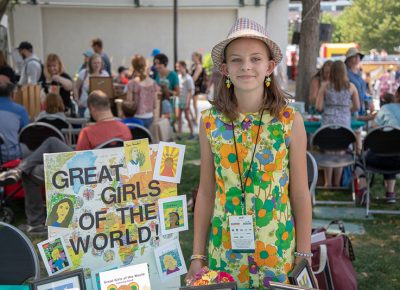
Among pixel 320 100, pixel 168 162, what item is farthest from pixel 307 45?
pixel 168 162

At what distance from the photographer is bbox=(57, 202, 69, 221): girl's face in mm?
2184

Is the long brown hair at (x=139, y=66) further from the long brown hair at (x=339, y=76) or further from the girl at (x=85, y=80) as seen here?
the long brown hair at (x=339, y=76)

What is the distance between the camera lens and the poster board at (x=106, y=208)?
2197 millimetres

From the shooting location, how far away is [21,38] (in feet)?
61.1

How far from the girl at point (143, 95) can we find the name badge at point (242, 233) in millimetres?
6172

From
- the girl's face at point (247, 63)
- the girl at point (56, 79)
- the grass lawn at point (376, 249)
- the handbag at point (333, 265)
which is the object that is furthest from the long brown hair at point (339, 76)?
the girl's face at point (247, 63)

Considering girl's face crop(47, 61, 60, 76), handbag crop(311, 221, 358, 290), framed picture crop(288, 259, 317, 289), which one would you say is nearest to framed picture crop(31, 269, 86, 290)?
framed picture crop(288, 259, 317, 289)

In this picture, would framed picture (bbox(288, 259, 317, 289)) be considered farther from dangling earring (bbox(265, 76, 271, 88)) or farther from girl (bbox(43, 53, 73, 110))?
girl (bbox(43, 53, 73, 110))

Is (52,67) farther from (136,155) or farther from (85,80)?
(136,155)

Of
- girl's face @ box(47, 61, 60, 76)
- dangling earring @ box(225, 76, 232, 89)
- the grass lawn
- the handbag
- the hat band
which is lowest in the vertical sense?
the grass lawn

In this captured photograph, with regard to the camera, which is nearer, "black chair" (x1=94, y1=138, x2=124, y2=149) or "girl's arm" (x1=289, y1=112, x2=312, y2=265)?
"girl's arm" (x1=289, y1=112, x2=312, y2=265)

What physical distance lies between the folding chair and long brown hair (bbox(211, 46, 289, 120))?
427 cm

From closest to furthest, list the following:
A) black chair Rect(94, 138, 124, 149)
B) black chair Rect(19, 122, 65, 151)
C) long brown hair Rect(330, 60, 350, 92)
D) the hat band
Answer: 1. the hat band
2. black chair Rect(94, 138, 124, 149)
3. black chair Rect(19, 122, 65, 151)
4. long brown hair Rect(330, 60, 350, 92)

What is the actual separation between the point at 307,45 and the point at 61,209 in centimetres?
633
